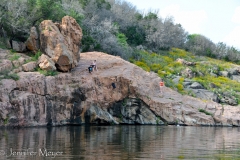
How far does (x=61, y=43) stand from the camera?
35.9 m

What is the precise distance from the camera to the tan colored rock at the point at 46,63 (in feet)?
111

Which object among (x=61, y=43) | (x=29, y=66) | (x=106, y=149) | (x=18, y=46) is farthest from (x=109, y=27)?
(x=106, y=149)

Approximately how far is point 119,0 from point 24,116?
59381mm

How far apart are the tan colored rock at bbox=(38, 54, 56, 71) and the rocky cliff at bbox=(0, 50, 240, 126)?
85 centimetres

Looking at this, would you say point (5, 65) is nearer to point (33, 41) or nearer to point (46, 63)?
point (46, 63)

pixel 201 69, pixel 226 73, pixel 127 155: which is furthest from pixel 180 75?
pixel 127 155

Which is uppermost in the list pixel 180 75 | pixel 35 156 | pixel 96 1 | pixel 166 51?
pixel 96 1

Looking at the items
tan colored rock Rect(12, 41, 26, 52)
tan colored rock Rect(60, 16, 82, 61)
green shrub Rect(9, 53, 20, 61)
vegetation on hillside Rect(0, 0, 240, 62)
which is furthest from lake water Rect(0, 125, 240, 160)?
vegetation on hillside Rect(0, 0, 240, 62)

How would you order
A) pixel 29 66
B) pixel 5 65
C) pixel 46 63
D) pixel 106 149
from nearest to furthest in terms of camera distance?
pixel 106 149
pixel 5 65
pixel 29 66
pixel 46 63

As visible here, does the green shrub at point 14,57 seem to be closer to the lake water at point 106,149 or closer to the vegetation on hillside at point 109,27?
the vegetation on hillside at point 109,27

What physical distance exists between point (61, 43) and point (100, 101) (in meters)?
5.74

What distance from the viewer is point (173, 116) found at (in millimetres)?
38031

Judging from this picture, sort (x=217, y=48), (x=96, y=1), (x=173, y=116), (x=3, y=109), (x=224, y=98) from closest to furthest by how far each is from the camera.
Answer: (x=3, y=109)
(x=173, y=116)
(x=224, y=98)
(x=96, y=1)
(x=217, y=48)

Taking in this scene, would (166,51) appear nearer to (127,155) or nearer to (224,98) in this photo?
(224,98)
